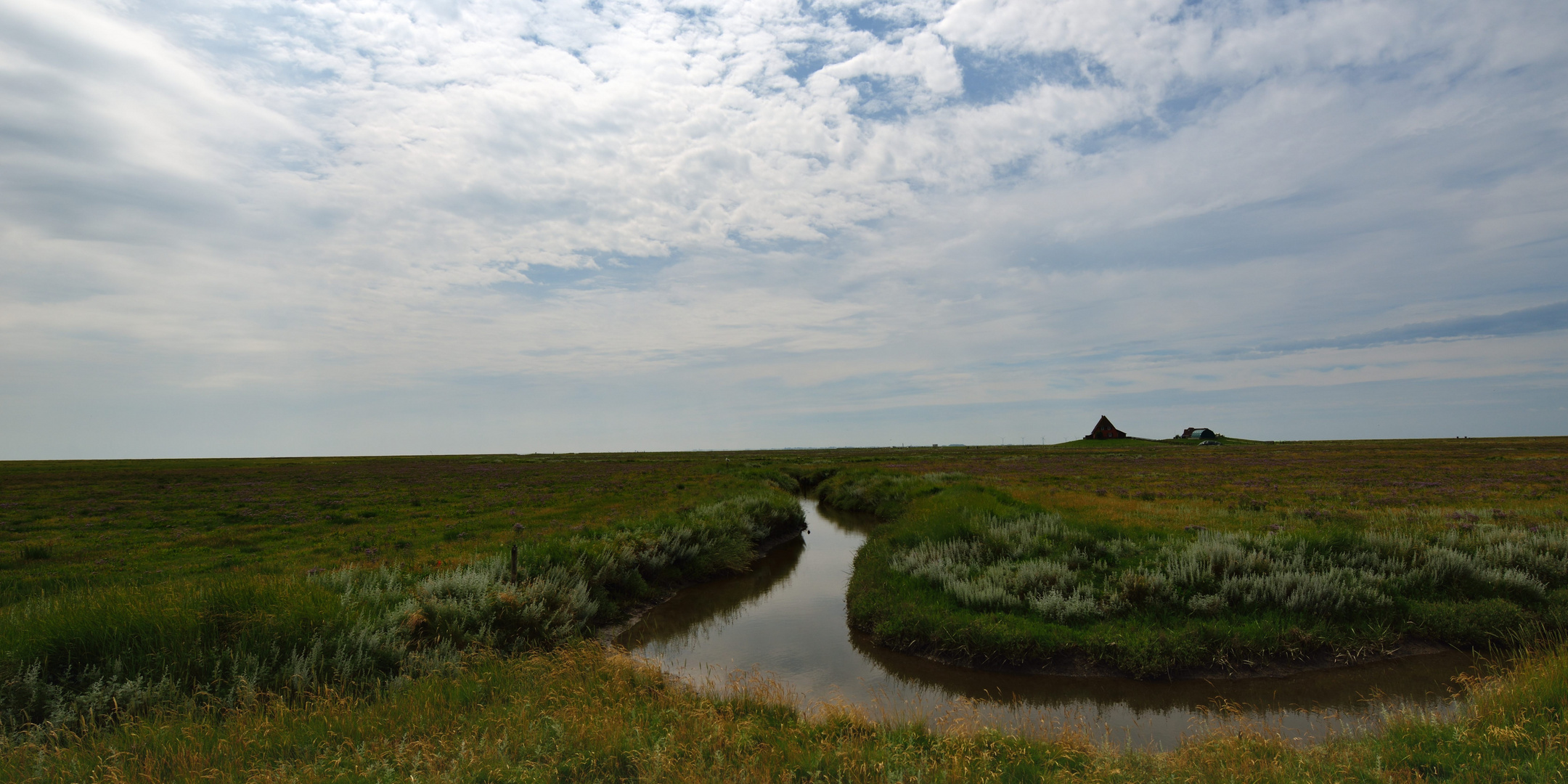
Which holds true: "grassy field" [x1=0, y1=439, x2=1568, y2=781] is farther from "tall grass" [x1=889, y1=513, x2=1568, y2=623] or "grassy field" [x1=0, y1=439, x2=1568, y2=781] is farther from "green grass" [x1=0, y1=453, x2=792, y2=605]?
"tall grass" [x1=889, y1=513, x2=1568, y2=623]

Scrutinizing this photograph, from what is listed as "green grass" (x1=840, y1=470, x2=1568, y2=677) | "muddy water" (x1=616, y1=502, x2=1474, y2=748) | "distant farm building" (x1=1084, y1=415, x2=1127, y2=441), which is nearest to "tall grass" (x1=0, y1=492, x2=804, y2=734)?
"muddy water" (x1=616, y1=502, x2=1474, y2=748)

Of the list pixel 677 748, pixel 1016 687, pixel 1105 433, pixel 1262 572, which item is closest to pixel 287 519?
pixel 677 748

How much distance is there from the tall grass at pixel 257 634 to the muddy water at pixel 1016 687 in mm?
2823

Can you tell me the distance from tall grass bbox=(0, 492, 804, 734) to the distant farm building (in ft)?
424

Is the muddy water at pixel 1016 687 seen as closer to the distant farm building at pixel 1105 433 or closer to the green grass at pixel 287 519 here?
the green grass at pixel 287 519

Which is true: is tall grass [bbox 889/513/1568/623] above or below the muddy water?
above

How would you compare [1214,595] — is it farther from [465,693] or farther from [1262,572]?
[465,693]

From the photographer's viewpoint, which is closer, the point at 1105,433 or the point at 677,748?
the point at 677,748

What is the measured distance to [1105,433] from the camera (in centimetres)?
12356

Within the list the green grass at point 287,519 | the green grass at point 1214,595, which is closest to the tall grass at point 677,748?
the green grass at point 1214,595

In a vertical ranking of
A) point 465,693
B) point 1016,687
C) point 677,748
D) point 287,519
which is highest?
point 677,748

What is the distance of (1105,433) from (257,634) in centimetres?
13538

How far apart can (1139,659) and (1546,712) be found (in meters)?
4.47

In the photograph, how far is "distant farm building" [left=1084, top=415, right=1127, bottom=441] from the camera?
122500 mm
